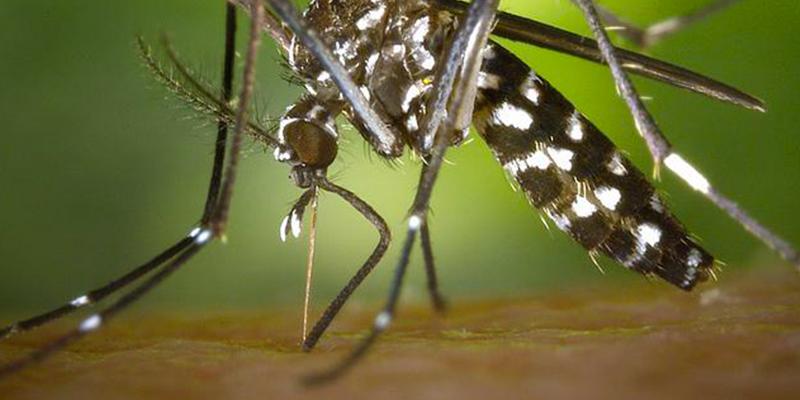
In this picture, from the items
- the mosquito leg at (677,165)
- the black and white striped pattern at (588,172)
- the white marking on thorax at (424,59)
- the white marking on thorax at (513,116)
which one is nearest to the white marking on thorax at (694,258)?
the black and white striped pattern at (588,172)

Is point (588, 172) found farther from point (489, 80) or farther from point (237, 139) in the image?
point (237, 139)

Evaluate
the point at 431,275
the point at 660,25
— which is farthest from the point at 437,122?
the point at 431,275

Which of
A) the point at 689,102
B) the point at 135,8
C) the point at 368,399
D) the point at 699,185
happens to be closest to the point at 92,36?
the point at 135,8

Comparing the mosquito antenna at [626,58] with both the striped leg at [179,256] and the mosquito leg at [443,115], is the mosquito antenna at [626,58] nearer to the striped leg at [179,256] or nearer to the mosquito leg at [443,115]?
the mosquito leg at [443,115]

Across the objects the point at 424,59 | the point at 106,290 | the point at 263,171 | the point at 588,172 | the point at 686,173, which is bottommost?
the point at 106,290

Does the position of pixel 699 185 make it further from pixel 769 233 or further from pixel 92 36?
pixel 92 36

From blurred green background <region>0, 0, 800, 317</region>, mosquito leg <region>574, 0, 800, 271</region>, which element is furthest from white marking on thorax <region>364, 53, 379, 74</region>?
blurred green background <region>0, 0, 800, 317</region>

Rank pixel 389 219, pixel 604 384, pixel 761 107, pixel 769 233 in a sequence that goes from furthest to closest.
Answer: pixel 389 219 < pixel 761 107 < pixel 769 233 < pixel 604 384
